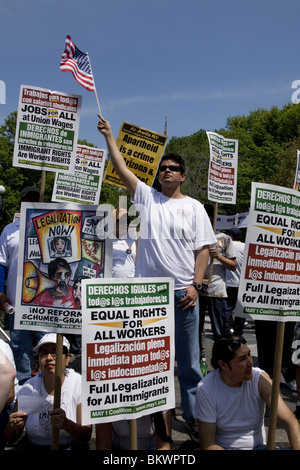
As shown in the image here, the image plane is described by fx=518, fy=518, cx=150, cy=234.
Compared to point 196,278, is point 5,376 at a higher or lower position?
lower

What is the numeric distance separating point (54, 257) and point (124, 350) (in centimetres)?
79

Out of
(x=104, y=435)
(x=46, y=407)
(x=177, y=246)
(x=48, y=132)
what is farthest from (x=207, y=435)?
(x=48, y=132)

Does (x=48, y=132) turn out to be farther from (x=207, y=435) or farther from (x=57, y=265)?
(x=207, y=435)

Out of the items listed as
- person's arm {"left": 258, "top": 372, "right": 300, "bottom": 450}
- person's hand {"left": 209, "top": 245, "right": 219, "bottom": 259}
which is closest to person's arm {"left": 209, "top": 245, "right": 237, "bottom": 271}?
person's hand {"left": 209, "top": 245, "right": 219, "bottom": 259}

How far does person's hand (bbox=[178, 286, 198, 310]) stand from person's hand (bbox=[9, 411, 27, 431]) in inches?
52.9

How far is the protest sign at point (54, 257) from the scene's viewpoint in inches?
128

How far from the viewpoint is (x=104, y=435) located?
305 centimetres

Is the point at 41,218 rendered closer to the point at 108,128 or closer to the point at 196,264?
the point at 108,128

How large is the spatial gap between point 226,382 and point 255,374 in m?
0.20

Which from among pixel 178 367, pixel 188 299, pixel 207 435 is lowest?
pixel 207 435

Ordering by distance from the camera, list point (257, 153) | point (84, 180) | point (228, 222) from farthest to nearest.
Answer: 1. point (257, 153)
2. point (228, 222)
3. point (84, 180)

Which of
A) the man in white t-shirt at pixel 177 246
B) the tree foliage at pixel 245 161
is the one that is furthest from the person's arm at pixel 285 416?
the tree foliage at pixel 245 161

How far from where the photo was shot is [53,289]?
A: 3.26 metres

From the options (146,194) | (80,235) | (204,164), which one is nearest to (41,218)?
(80,235)
